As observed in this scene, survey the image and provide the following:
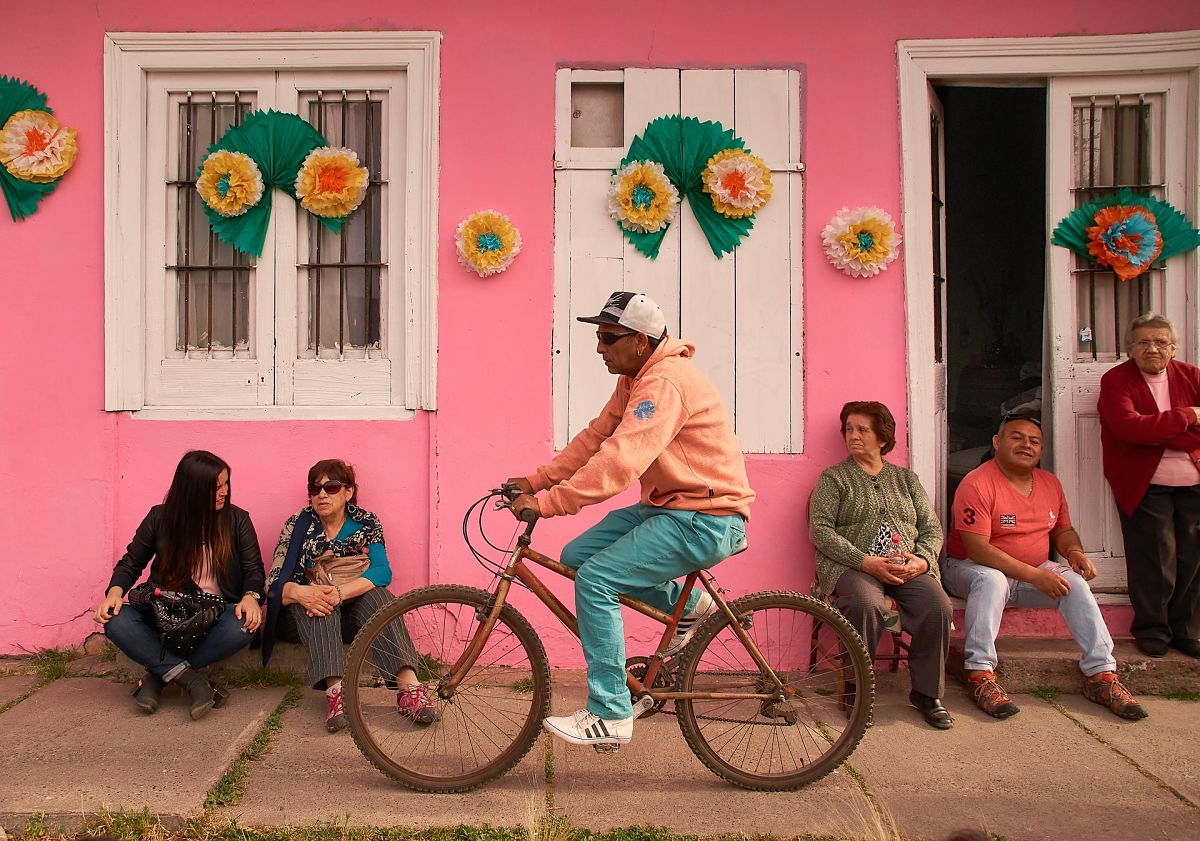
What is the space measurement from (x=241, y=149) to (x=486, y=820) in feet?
11.9

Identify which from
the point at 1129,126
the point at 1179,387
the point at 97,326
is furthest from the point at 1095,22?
the point at 97,326

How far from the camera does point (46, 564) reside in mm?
5223

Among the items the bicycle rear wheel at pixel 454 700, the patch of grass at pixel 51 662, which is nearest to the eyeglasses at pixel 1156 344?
the bicycle rear wheel at pixel 454 700

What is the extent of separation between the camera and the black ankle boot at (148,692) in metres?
4.47

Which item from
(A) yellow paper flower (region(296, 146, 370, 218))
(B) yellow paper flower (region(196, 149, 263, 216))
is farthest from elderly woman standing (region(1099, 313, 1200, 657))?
(B) yellow paper flower (region(196, 149, 263, 216))

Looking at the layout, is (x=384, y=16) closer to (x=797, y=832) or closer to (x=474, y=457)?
(x=474, y=457)

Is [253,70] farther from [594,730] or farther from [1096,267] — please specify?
[1096,267]

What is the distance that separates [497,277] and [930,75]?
2.47m

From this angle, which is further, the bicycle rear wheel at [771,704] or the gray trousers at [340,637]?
the gray trousers at [340,637]

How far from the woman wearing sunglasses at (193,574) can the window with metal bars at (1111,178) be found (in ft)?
14.5

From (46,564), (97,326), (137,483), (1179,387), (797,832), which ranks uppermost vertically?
(97,326)

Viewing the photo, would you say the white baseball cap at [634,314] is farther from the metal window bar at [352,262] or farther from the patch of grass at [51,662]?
the patch of grass at [51,662]

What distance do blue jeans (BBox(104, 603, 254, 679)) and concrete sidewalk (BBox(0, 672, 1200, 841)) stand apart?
0.75ft

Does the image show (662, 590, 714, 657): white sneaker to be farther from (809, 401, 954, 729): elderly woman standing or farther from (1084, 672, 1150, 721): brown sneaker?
(1084, 672, 1150, 721): brown sneaker
